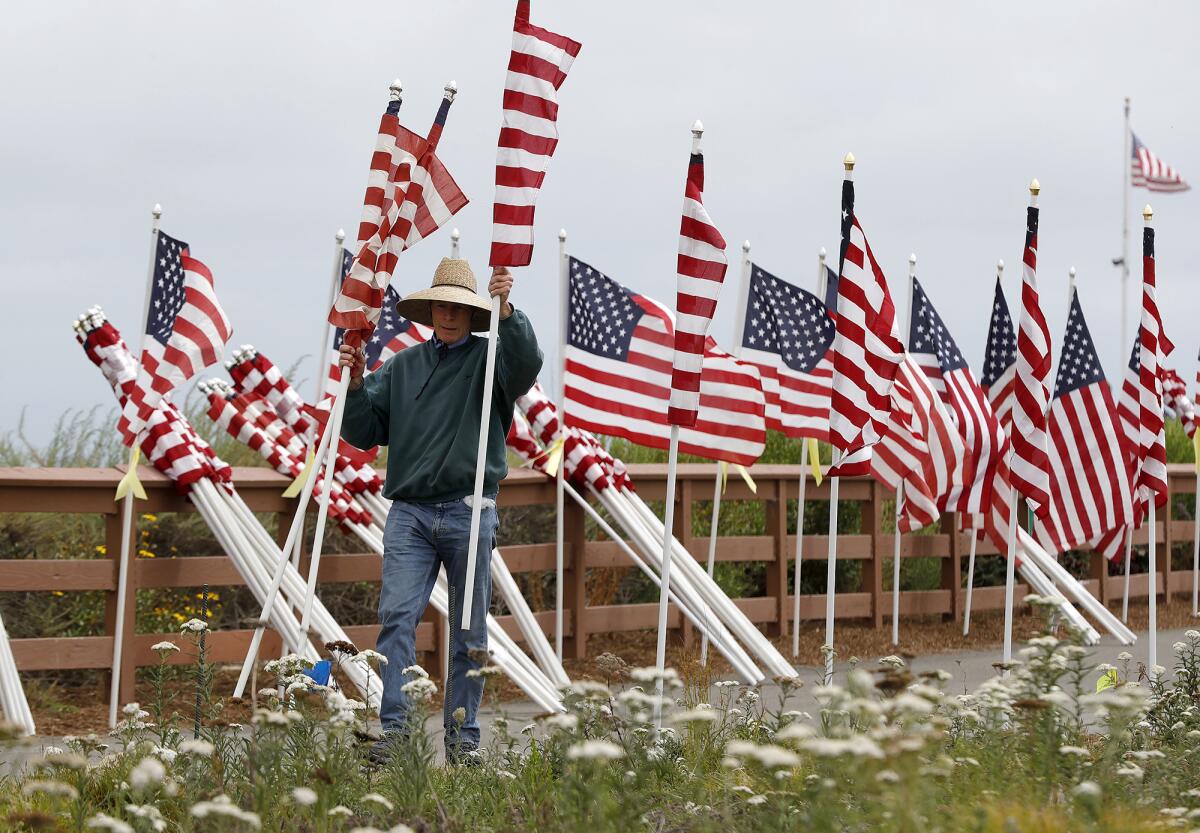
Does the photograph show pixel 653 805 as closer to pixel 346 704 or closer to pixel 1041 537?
pixel 346 704

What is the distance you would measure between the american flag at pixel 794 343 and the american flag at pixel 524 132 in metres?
4.23

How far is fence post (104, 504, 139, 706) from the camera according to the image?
27.5 feet

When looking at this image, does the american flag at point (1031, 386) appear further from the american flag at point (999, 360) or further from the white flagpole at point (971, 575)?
the white flagpole at point (971, 575)

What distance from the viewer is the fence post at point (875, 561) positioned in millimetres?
12961

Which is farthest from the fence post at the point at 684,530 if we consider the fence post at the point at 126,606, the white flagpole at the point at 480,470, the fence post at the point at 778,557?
the white flagpole at the point at 480,470

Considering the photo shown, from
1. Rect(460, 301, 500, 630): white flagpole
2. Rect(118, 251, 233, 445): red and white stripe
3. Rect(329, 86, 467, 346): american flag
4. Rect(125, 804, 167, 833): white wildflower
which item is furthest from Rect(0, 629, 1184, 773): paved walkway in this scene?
Rect(125, 804, 167, 833): white wildflower

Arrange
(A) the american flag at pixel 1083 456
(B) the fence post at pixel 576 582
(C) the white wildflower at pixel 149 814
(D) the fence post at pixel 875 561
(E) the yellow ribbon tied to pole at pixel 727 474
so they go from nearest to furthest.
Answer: (C) the white wildflower at pixel 149 814 < (A) the american flag at pixel 1083 456 < (B) the fence post at pixel 576 582 < (E) the yellow ribbon tied to pole at pixel 727 474 < (D) the fence post at pixel 875 561

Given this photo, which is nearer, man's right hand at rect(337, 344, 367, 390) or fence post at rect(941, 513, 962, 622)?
man's right hand at rect(337, 344, 367, 390)

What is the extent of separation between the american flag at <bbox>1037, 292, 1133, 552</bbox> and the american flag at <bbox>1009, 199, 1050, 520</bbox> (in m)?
1.26

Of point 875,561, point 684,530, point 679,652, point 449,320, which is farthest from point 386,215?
point 875,561

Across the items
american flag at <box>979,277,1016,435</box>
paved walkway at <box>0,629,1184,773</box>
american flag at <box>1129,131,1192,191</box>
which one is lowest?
paved walkway at <box>0,629,1184,773</box>

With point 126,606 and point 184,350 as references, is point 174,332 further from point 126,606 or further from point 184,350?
point 126,606

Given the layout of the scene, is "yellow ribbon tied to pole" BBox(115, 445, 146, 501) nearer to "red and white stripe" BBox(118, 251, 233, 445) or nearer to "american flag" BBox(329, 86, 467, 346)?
"red and white stripe" BBox(118, 251, 233, 445)

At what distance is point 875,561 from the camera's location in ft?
42.5
